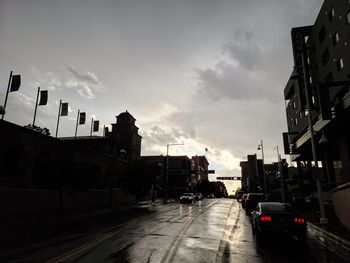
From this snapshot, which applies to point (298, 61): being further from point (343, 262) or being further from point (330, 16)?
point (343, 262)

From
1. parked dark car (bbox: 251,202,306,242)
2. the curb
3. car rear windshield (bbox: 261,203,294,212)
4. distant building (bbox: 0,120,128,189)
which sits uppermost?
distant building (bbox: 0,120,128,189)

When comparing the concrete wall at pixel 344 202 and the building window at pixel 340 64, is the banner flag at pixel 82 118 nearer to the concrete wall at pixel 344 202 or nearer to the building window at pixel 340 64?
the building window at pixel 340 64

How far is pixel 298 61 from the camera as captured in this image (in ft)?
101

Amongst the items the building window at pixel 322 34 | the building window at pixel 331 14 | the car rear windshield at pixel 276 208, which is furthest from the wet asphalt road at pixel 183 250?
the building window at pixel 322 34

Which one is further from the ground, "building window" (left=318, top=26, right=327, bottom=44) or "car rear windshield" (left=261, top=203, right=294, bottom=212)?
"building window" (left=318, top=26, right=327, bottom=44)

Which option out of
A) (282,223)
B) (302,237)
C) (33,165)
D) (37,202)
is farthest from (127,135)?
(302,237)

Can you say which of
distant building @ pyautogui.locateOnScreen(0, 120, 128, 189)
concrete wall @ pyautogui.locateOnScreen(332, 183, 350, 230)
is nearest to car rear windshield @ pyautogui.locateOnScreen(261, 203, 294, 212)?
concrete wall @ pyautogui.locateOnScreen(332, 183, 350, 230)

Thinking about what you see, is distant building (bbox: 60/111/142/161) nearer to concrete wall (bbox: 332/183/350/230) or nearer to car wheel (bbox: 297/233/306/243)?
concrete wall (bbox: 332/183/350/230)

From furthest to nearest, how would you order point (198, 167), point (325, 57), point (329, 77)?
1. point (198, 167)
2. point (325, 57)
3. point (329, 77)

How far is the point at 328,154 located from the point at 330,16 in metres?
16.3

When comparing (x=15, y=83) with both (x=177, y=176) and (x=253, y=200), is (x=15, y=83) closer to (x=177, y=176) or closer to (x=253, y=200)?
(x=253, y=200)

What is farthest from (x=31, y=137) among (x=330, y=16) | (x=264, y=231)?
(x=330, y=16)

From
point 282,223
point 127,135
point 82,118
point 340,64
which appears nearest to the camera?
point 282,223

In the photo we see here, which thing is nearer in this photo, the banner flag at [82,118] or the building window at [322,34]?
the building window at [322,34]
